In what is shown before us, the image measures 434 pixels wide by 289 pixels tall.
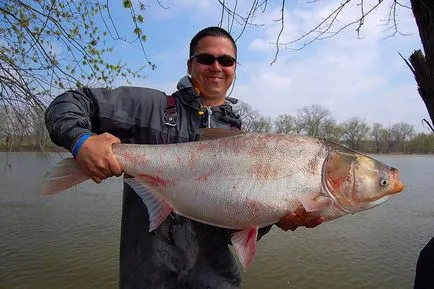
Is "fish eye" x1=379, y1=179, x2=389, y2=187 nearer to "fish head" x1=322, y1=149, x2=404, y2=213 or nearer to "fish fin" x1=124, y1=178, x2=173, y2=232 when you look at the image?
"fish head" x1=322, y1=149, x2=404, y2=213

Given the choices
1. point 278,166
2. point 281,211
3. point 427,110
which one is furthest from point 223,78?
point 427,110

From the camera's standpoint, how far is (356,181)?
2701 mm

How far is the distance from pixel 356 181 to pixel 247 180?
743 millimetres

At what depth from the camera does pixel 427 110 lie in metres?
3.75

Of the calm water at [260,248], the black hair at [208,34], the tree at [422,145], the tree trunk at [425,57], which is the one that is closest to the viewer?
the black hair at [208,34]

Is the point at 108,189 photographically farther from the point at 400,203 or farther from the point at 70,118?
the point at 70,118

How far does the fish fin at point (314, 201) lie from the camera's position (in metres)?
2.63

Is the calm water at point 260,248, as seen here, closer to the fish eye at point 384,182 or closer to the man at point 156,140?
the man at point 156,140

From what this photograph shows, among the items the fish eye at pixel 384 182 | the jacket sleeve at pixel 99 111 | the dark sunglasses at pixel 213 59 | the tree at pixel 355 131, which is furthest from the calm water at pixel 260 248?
the tree at pixel 355 131

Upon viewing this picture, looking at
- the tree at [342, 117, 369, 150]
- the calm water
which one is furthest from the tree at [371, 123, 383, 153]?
the calm water

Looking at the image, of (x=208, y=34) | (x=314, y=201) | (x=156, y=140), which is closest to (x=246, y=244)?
(x=314, y=201)

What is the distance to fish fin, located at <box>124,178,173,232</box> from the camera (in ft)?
8.86

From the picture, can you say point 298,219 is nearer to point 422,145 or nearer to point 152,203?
point 152,203

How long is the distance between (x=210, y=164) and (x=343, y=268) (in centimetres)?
990
